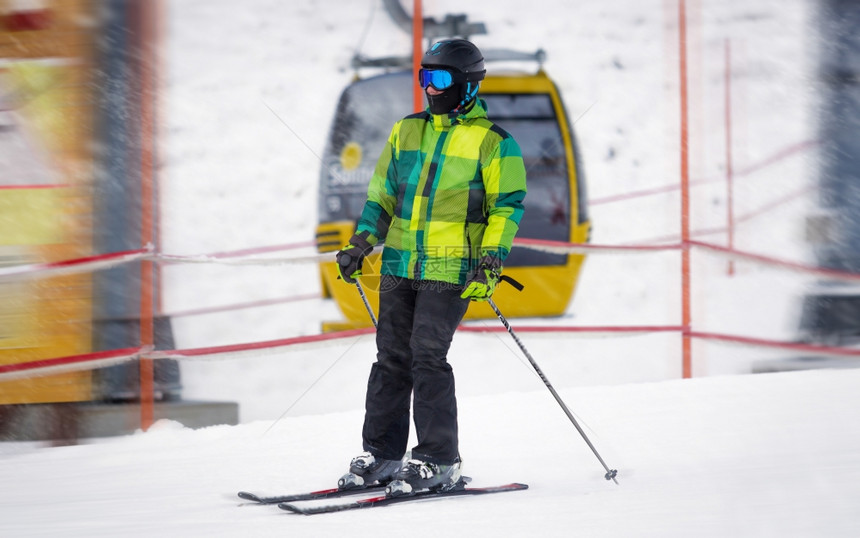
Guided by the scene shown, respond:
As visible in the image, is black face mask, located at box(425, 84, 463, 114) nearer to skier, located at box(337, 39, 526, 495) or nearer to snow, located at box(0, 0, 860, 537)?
skier, located at box(337, 39, 526, 495)

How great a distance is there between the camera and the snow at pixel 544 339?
2252 millimetres

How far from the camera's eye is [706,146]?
14.8 m

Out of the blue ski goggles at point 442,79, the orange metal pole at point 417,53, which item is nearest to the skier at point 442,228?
the blue ski goggles at point 442,79

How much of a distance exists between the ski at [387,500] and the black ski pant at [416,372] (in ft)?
0.31

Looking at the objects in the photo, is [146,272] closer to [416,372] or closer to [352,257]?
[352,257]

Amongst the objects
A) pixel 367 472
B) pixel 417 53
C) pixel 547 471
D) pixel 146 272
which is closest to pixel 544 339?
pixel 417 53

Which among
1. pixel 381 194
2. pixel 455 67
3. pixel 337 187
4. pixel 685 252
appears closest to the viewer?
pixel 455 67

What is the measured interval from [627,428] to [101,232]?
2.55 m

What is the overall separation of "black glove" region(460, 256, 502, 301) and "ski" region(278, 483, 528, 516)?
529mm

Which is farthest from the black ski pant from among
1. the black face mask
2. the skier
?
the black face mask

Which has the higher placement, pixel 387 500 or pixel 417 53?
pixel 417 53

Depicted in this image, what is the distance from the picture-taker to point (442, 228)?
241 cm

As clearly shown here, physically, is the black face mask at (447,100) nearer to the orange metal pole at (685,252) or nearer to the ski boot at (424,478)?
the ski boot at (424,478)

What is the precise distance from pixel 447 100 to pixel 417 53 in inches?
68.1
